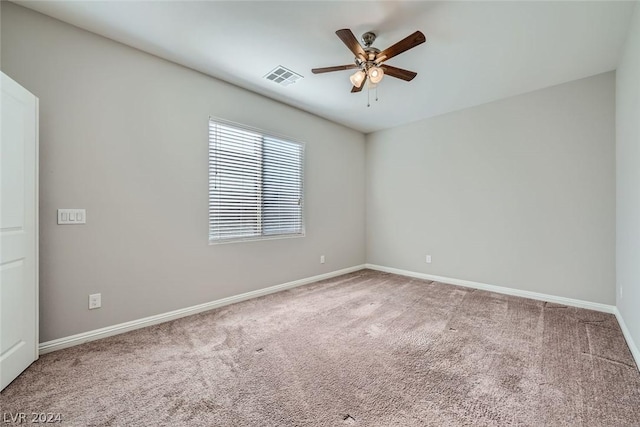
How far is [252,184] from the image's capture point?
11.5ft

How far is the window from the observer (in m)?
3.16

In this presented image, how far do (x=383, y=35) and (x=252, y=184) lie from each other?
2203mm

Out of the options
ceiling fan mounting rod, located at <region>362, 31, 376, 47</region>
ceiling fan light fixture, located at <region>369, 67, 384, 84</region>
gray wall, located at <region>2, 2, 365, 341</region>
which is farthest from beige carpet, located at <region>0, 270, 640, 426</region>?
ceiling fan mounting rod, located at <region>362, 31, 376, 47</region>

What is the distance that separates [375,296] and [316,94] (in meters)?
2.80

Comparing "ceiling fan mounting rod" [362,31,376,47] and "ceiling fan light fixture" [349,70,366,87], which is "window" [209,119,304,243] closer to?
"ceiling fan light fixture" [349,70,366,87]

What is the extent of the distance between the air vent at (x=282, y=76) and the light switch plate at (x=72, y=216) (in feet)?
7.47

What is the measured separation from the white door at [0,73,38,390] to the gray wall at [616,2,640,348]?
14.5 feet

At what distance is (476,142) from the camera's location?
3.90 metres

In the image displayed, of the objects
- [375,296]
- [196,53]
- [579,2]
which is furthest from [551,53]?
[196,53]

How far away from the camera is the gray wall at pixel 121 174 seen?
2139 mm

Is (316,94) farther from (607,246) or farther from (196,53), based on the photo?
(607,246)

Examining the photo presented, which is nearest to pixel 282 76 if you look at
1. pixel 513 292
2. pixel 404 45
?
pixel 404 45

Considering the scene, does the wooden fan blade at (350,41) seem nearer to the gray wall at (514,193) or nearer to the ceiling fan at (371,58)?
the ceiling fan at (371,58)

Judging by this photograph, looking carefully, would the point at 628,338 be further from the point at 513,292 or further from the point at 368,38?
the point at 368,38
